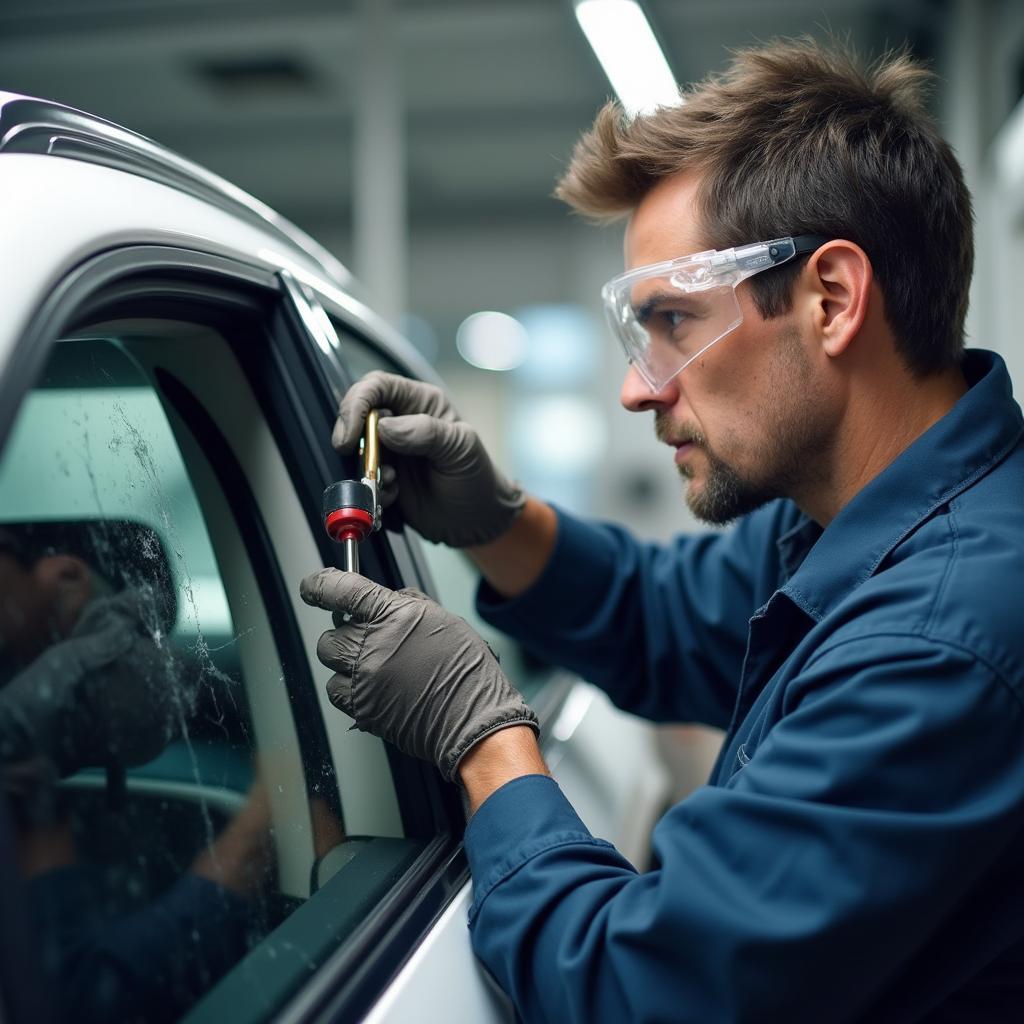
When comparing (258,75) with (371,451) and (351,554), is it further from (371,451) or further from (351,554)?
(351,554)

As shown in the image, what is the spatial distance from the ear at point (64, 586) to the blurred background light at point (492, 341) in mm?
7336

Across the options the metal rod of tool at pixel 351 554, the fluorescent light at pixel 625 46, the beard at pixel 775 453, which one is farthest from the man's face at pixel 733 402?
the fluorescent light at pixel 625 46

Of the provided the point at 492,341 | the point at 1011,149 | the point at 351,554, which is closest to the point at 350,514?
the point at 351,554

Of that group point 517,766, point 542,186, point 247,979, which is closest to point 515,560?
point 517,766

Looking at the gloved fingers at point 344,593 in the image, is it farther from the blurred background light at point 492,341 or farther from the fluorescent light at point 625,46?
the blurred background light at point 492,341

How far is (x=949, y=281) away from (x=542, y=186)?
5.99m

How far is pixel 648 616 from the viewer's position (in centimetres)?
171

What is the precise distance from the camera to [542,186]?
688 cm

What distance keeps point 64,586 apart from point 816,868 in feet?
2.11

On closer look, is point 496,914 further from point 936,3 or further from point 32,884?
Answer: point 936,3

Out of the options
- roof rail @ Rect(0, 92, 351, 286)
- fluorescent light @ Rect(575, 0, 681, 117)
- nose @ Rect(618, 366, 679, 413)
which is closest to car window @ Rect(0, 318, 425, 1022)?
roof rail @ Rect(0, 92, 351, 286)

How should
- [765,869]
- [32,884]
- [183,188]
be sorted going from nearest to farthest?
[32,884]
[765,869]
[183,188]

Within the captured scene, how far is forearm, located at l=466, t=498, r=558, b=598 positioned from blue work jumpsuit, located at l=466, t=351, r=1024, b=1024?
0.61 meters

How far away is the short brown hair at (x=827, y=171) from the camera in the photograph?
122 centimetres
